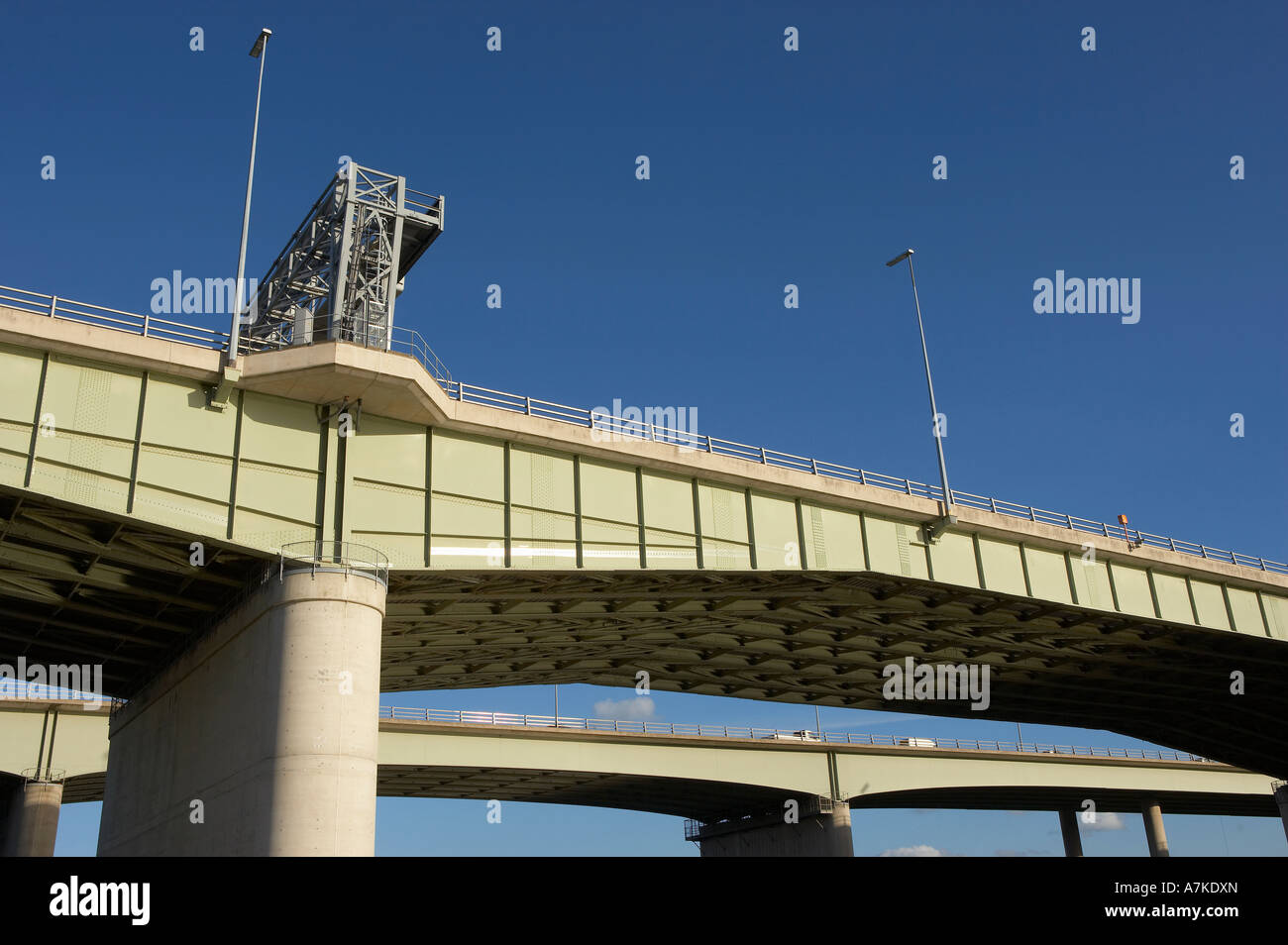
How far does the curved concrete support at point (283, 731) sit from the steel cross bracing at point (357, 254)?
24.7ft

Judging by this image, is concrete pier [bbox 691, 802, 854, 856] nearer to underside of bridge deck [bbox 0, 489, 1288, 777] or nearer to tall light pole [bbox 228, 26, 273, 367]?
underside of bridge deck [bbox 0, 489, 1288, 777]

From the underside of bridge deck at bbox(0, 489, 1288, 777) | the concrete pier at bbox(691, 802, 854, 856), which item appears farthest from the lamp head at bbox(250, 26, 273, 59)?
the concrete pier at bbox(691, 802, 854, 856)

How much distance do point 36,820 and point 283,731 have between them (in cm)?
3270

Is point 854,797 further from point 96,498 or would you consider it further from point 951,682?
point 96,498

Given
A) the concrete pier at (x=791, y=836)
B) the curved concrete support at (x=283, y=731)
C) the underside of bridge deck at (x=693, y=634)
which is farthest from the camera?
the concrete pier at (x=791, y=836)

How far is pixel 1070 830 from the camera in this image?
289 ft

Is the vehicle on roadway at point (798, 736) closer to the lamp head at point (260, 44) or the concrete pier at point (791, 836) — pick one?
the concrete pier at point (791, 836)

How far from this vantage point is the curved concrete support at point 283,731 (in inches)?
867

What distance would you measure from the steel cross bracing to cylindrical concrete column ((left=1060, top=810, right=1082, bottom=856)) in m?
75.8

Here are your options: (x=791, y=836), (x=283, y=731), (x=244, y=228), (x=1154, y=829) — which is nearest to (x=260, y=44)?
(x=244, y=228)

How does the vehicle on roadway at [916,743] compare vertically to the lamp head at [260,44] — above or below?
below

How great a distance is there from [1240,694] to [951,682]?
15.2 metres

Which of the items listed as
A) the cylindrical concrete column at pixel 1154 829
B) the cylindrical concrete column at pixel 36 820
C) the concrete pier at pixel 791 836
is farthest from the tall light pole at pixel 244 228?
the cylindrical concrete column at pixel 1154 829
